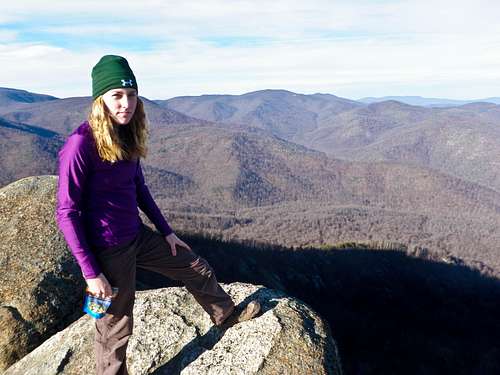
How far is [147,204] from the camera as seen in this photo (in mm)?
7926

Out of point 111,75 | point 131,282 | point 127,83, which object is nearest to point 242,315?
point 131,282

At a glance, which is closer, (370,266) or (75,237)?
(75,237)

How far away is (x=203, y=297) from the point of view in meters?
8.48

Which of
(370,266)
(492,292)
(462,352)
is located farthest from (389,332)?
(492,292)

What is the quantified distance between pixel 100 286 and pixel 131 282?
863 mm

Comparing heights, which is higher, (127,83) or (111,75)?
(111,75)

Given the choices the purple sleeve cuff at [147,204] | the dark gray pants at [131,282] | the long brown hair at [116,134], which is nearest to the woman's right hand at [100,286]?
the dark gray pants at [131,282]

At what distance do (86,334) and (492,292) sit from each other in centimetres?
11363

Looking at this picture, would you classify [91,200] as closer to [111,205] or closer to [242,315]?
[111,205]

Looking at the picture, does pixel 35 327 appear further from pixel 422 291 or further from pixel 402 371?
pixel 422 291

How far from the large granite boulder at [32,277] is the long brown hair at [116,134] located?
6.27m

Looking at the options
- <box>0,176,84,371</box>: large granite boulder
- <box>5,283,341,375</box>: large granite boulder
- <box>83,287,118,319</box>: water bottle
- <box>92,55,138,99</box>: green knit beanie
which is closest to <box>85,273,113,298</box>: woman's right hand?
<box>83,287,118,319</box>: water bottle

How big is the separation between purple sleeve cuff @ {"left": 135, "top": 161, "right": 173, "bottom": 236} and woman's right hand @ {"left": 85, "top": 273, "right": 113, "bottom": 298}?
1757 mm

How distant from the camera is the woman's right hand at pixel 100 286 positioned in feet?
20.6
